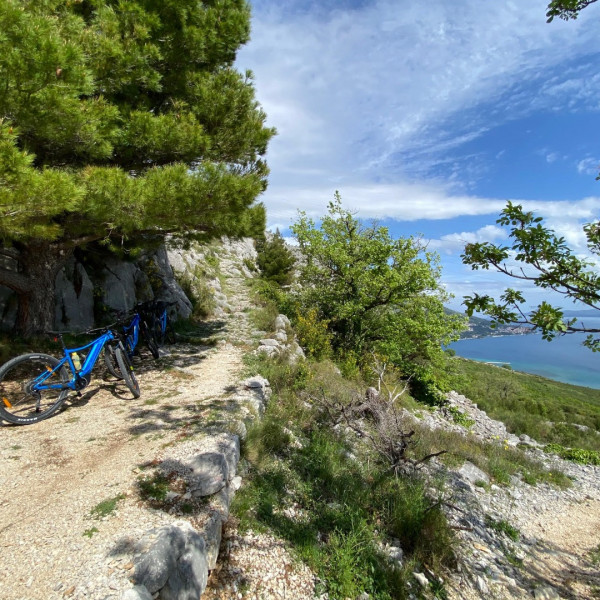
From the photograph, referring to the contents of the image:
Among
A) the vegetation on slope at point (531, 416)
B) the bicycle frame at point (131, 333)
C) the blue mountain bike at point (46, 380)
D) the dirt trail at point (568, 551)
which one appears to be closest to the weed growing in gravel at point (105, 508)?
the blue mountain bike at point (46, 380)

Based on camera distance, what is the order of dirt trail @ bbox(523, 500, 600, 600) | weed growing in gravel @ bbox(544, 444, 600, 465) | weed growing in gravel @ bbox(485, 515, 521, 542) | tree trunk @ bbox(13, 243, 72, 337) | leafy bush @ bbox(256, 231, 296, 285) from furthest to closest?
leafy bush @ bbox(256, 231, 296, 285)
weed growing in gravel @ bbox(544, 444, 600, 465)
tree trunk @ bbox(13, 243, 72, 337)
weed growing in gravel @ bbox(485, 515, 521, 542)
dirt trail @ bbox(523, 500, 600, 600)

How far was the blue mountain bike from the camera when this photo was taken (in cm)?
436

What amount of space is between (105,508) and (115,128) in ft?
16.3

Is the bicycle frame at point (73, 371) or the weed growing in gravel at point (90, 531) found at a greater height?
the bicycle frame at point (73, 371)

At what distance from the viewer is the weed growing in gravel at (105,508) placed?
9.29 feet

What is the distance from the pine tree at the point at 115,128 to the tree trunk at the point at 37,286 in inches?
0.8

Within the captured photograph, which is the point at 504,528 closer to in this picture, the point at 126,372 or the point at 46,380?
the point at 126,372

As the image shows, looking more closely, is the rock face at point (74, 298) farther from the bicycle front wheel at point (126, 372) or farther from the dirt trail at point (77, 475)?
the bicycle front wheel at point (126, 372)

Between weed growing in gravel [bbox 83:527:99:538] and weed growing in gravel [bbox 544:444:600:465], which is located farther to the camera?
weed growing in gravel [bbox 544:444:600:465]

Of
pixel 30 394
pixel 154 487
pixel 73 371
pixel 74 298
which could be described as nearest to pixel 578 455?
pixel 154 487

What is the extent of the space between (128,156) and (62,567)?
6.04 metres

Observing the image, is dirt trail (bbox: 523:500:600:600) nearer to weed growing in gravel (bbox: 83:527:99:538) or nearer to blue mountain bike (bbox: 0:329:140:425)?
weed growing in gravel (bbox: 83:527:99:538)

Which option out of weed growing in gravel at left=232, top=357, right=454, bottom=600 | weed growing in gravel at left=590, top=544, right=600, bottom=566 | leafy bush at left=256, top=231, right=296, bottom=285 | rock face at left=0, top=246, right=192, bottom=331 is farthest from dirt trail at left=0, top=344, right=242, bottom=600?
leafy bush at left=256, top=231, right=296, bottom=285

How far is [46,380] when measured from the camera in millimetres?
4551
